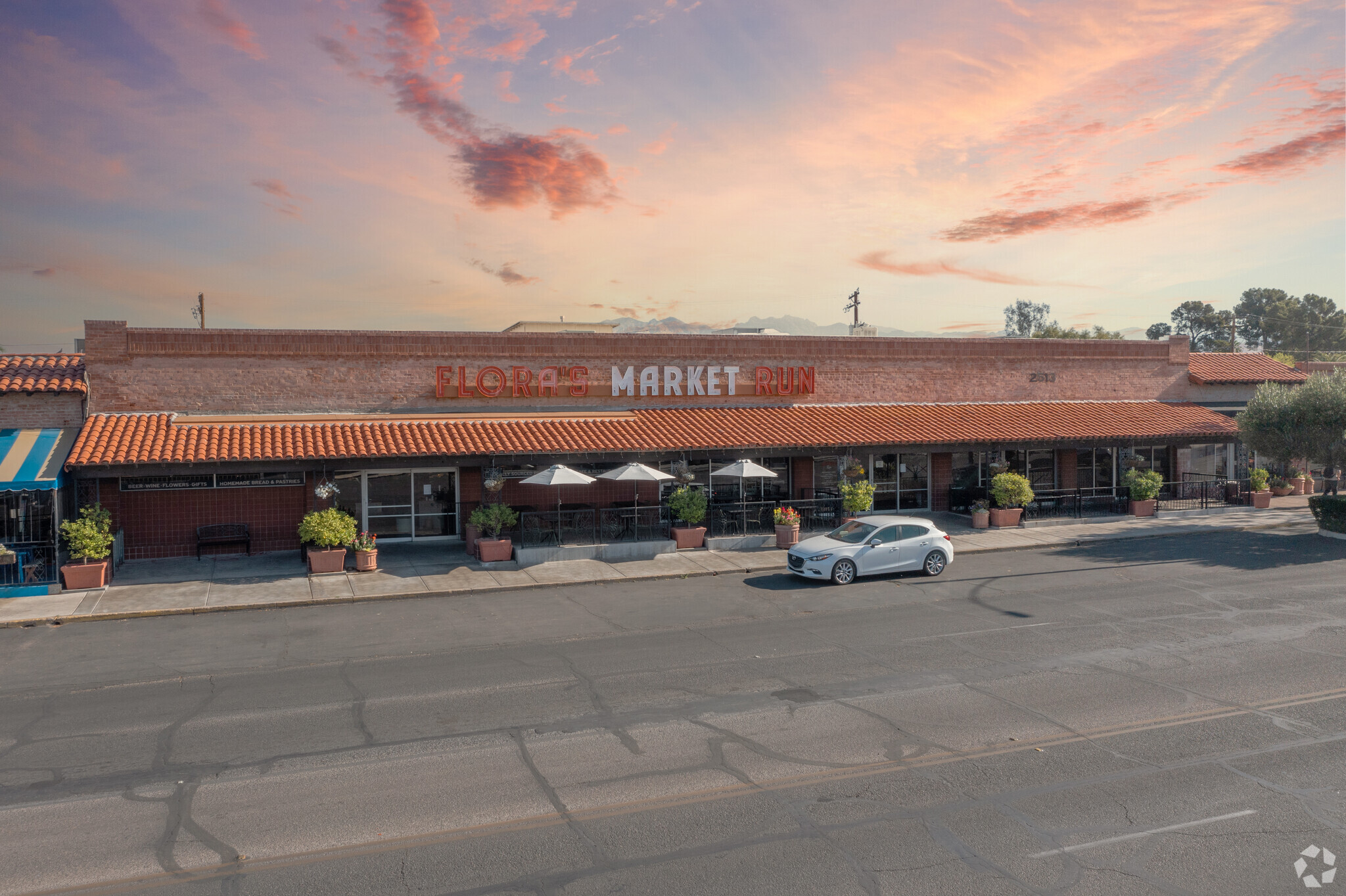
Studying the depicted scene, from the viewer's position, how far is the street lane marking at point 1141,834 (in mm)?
7457

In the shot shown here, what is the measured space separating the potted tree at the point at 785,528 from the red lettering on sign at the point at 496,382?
9393 mm

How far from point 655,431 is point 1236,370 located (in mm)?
28169

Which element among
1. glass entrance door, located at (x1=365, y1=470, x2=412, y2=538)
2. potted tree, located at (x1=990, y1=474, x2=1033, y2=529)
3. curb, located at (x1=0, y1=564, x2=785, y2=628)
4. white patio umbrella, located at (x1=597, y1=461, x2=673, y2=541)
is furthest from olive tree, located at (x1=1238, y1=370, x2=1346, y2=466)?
glass entrance door, located at (x1=365, y1=470, x2=412, y2=538)

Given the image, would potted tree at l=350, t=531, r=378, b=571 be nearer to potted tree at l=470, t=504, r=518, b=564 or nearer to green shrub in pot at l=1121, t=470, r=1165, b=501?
potted tree at l=470, t=504, r=518, b=564

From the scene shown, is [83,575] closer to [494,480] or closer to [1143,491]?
[494,480]

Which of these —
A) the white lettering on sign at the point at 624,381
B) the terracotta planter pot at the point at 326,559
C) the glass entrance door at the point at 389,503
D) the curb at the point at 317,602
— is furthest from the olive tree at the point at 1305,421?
the terracotta planter pot at the point at 326,559

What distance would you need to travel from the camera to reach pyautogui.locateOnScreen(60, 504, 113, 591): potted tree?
18922mm

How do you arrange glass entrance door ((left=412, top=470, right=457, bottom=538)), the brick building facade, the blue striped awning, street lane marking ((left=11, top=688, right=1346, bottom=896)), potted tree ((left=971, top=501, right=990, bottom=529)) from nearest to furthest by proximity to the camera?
street lane marking ((left=11, top=688, right=1346, bottom=896)), the blue striped awning, the brick building facade, glass entrance door ((left=412, top=470, right=457, bottom=538)), potted tree ((left=971, top=501, right=990, bottom=529))

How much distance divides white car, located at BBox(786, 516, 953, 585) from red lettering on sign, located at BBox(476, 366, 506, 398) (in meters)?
10.8

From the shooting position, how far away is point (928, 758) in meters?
9.52

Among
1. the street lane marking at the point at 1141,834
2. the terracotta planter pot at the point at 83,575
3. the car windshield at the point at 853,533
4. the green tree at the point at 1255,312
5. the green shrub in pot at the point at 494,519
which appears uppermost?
the green tree at the point at 1255,312

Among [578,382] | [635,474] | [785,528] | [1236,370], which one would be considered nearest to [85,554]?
[635,474]

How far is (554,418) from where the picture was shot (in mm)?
26109

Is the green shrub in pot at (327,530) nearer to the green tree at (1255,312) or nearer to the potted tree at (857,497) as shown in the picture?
the potted tree at (857,497)
